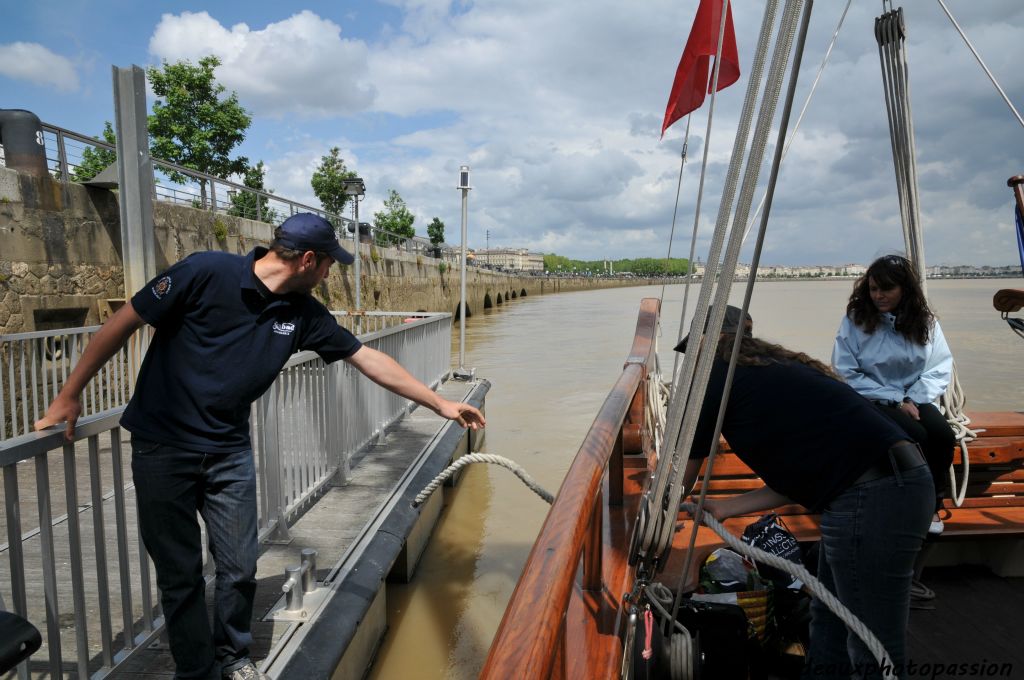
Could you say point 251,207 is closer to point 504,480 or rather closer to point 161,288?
point 504,480

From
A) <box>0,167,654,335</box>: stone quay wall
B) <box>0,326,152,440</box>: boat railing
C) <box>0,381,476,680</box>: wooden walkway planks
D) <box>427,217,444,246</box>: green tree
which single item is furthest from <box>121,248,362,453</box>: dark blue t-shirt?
<box>427,217,444,246</box>: green tree

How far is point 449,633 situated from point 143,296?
10.2 ft

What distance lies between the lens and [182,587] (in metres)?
2.38

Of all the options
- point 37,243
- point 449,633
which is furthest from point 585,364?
point 449,633

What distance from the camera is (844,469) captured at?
2.17 m

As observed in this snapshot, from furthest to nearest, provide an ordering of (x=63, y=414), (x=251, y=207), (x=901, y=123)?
(x=251, y=207)
(x=901, y=123)
(x=63, y=414)

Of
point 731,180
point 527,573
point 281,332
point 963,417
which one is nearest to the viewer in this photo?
point 527,573

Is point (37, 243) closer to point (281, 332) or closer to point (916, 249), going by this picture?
point (281, 332)

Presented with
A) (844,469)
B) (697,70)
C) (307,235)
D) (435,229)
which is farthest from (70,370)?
(435,229)

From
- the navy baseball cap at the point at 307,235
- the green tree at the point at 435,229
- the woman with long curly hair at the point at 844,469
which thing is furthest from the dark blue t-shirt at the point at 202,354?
the green tree at the point at 435,229

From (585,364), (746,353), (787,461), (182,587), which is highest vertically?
(746,353)

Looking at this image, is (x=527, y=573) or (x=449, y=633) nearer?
(x=527, y=573)

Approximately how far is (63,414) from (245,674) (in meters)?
1.13

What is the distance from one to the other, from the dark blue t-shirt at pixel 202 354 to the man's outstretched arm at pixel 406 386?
0.46 metres
